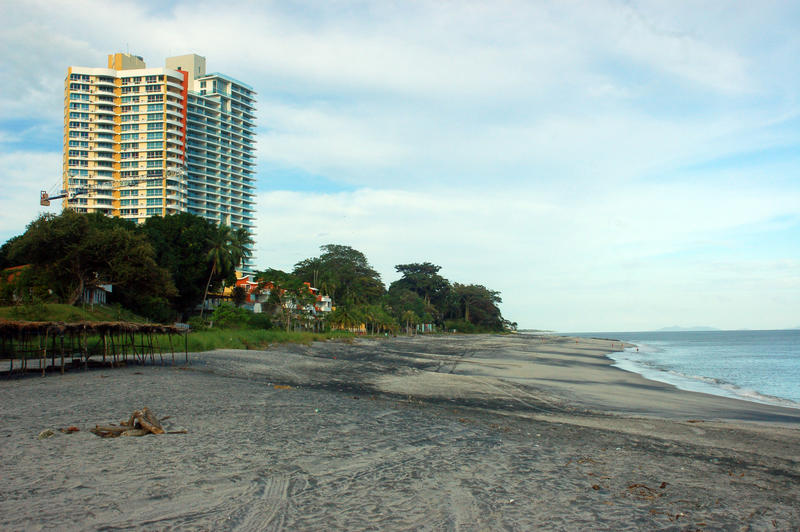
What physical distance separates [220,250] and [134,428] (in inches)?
2306

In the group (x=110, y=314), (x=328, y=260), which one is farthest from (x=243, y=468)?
(x=328, y=260)

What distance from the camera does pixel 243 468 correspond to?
7.96m

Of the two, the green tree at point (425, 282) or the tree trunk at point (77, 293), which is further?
the green tree at point (425, 282)

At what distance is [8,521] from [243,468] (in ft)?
9.93

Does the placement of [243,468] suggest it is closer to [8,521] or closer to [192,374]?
[8,521]

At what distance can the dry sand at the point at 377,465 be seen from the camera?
20.6 feet

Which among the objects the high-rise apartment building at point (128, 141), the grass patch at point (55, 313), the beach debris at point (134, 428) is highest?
the high-rise apartment building at point (128, 141)

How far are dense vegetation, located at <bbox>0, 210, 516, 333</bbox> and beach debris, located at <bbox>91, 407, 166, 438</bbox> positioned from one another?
30.4 m

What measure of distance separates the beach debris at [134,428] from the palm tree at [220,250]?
189 ft

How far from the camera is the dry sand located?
6.29 metres

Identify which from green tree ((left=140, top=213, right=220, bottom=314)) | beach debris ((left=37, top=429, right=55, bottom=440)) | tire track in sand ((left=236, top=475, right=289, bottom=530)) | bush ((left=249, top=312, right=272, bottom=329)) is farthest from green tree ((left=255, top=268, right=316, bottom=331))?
tire track in sand ((left=236, top=475, right=289, bottom=530))

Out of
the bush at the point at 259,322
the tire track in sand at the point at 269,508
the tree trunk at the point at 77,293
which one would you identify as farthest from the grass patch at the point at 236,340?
the tire track in sand at the point at 269,508

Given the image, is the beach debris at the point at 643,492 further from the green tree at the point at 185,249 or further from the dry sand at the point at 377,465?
the green tree at the point at 185,249

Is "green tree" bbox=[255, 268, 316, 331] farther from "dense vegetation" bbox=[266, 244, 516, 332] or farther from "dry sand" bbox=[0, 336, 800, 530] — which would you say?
"dry sand" bbox=[0, 336, 800, 530]
